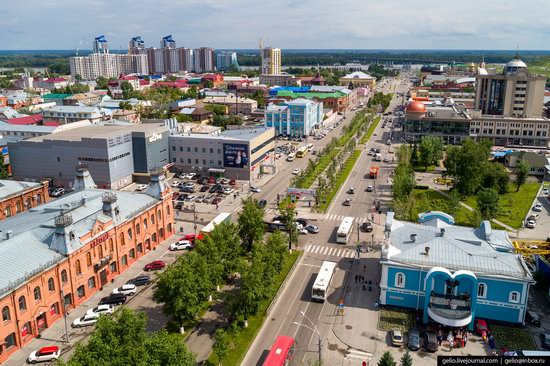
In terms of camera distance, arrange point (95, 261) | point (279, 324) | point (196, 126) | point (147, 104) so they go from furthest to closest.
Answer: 1. point (147, 104)
2. point (196, 126)
3. point (95, 261)
4. point (279, 324)

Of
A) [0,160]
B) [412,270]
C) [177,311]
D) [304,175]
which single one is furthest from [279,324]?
[0,160]

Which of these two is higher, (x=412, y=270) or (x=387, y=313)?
(x=412, y=270)

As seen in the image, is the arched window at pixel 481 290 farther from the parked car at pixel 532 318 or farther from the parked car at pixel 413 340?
the parked car at pixel 413 340

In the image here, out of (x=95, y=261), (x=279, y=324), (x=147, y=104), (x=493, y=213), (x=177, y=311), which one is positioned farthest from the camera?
(x=147, y=104)

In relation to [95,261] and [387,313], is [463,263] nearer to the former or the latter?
[387,313]

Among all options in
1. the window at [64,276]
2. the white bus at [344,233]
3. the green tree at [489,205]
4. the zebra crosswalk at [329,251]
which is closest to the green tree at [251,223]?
the zebra crosswalk at [329,251]

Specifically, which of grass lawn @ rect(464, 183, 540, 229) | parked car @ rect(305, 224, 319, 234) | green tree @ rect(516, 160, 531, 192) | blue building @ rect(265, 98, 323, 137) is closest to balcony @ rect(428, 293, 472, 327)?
parked car @ rect(305, 224, 319, 234)

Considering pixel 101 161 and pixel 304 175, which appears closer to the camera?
pixel 101 161
